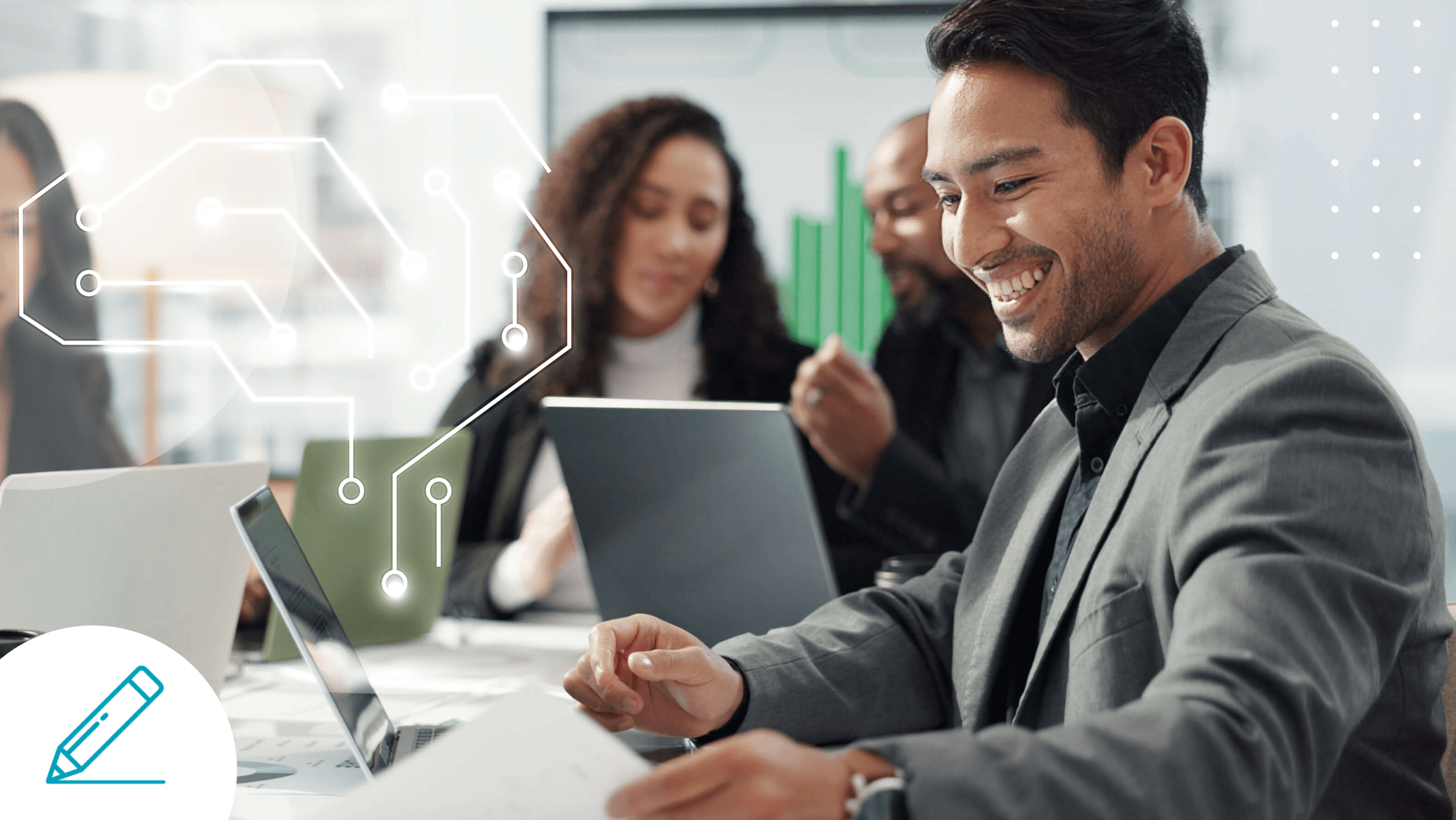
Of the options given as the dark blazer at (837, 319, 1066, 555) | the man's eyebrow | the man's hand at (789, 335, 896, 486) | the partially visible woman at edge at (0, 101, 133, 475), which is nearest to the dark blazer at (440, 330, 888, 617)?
the dark blazer at (837, 319, 1066, 555)

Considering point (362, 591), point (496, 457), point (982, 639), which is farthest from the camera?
point (496, 457)

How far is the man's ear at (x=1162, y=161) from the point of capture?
946 mm

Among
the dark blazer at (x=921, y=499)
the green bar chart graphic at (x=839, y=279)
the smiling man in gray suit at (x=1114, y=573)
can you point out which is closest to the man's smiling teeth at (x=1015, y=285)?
the smiling man in gray suit at (x=1114, y=573)

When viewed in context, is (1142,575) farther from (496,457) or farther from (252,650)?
(496,457)

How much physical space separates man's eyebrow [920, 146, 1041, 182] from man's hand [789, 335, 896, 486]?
0.84m

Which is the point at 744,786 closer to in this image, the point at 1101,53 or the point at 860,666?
the point at 860,666

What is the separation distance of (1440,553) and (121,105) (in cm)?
157

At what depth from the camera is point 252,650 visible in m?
1.54


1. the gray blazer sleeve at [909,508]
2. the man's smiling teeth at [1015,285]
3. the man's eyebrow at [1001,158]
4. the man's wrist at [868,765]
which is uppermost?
the man's eyebrow at [1001,158]

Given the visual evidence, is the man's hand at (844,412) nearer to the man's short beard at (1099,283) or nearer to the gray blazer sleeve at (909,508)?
the gray blazer sleeve at (909,508)

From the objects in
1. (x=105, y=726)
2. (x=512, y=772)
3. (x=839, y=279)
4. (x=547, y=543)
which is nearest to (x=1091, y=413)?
(x=512, y=772)

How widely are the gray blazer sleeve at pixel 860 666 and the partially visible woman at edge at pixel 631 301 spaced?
92 centimetres

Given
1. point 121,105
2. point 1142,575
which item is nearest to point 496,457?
point 121,105

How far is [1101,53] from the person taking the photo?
93 cm
